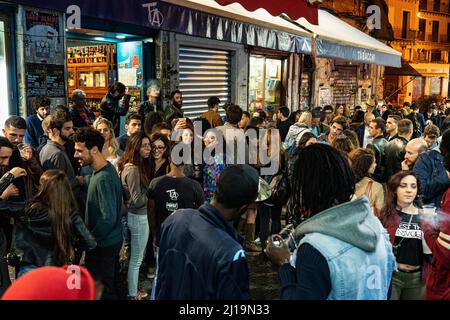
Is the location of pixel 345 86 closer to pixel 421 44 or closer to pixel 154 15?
pixel 154 15

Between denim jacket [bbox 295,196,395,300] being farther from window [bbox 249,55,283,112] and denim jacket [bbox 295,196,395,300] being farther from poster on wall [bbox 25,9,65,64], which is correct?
window [bbox 249,55,283,112]

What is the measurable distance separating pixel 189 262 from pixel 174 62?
730 cm

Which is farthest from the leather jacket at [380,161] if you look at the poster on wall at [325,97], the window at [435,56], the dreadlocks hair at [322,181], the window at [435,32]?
the window at [435,32]

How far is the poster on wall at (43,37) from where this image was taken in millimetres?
5672

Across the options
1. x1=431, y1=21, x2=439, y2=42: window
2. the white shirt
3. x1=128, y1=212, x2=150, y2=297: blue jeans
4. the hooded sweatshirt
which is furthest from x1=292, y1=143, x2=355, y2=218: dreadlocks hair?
x1=431, y1=21, x2=439, y2=42: window

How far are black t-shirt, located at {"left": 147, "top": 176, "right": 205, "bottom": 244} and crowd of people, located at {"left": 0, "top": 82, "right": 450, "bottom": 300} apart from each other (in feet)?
0.04

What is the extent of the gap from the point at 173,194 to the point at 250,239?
2294 mm

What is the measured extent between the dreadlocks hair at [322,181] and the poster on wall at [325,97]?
1461 cm

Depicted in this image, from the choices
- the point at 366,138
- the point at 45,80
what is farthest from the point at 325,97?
the point at 45,80

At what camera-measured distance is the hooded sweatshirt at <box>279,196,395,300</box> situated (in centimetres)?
170

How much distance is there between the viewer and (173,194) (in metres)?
4.06

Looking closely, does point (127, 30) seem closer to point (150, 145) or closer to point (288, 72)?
point (150, 145)
